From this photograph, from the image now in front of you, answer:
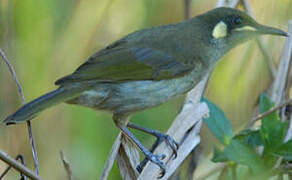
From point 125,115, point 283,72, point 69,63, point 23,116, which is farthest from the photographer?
point 69,63

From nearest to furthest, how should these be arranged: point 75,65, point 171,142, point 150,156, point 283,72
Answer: point 150,156 < point 171,142 < point 283,72 < point 75,65

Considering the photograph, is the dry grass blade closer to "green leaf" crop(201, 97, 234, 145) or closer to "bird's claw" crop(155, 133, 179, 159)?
"bird's claw" crop(155, 133, 179, 159)

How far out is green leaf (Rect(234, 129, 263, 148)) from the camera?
245 cm

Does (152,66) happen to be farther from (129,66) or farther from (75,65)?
(75,65)

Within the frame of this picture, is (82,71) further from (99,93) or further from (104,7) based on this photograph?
(104,7)

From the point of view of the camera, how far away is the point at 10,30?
10.1 feet

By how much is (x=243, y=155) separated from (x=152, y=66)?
72cm

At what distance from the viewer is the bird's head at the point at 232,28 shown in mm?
2832

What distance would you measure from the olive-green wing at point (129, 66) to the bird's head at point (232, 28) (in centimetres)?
32

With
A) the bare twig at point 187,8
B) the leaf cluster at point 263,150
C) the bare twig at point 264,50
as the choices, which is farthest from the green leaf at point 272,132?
the bare twig at point 187,8

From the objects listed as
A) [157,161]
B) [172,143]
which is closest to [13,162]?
[157,161]

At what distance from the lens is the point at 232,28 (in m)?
2.85

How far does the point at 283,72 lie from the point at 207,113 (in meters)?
0.66

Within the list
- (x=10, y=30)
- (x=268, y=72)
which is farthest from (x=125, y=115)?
(x=268, y=72)
